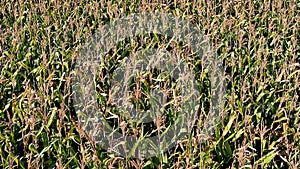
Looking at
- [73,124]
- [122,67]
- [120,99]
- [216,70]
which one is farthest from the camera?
[122,67]

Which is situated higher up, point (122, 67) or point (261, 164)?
point (122, 67)

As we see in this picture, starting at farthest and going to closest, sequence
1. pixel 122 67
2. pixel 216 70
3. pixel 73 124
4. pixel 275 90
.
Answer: pixel 122 67 → pixel 216 70 → pixel 275 90 → pixel 73 124

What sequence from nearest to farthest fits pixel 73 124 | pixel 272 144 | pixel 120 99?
pixel 272 144
pixel 73 124
pixel 120 99

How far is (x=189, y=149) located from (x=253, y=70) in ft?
4.19

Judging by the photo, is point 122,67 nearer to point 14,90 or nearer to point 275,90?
point 14,90

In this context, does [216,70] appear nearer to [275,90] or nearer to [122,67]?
[275,90]

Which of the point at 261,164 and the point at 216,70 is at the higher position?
the point at 216,70

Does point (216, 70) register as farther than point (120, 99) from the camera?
Yes

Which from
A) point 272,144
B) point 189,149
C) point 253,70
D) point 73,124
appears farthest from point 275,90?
point 73,124

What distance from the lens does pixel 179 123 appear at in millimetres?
2945

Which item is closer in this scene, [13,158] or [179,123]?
[13,158]

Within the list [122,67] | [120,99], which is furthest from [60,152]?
[122,67]

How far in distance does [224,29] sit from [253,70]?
816 mm

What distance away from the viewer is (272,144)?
2.65 metres
